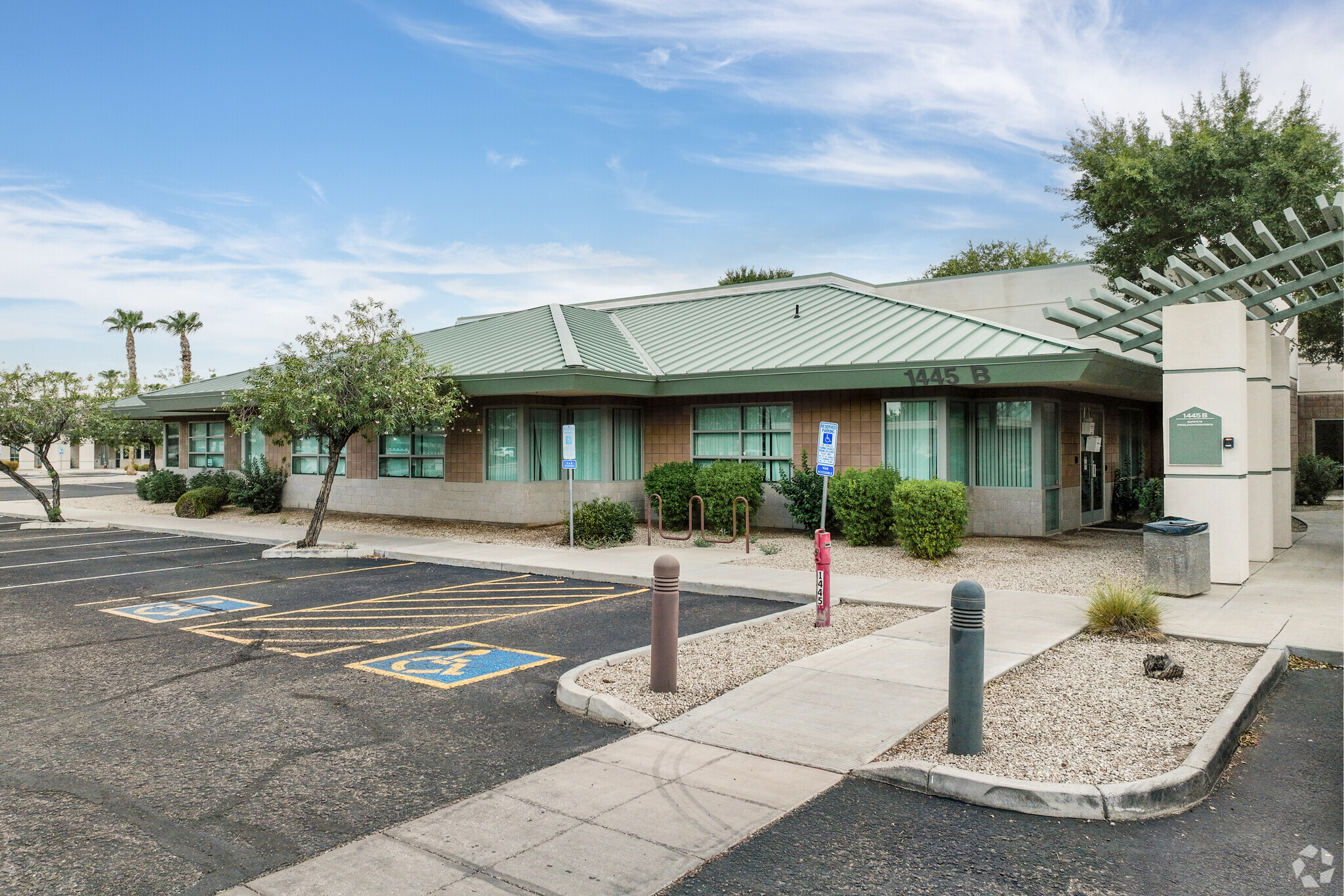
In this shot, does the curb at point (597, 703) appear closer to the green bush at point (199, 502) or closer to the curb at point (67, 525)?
the curb at point (67, 525)

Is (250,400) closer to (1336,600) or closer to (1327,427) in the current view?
(1336,600)

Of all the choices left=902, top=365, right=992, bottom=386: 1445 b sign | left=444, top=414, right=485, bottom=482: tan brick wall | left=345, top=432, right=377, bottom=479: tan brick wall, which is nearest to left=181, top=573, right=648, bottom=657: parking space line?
left=902, top=365, right=992, bottom=386: 1445 b sign

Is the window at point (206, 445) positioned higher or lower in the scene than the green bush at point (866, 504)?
higher

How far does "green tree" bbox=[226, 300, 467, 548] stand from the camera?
17.0 meters

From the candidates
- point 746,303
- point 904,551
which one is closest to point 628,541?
point 904,551

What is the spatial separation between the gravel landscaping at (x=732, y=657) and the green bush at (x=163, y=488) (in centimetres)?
2545

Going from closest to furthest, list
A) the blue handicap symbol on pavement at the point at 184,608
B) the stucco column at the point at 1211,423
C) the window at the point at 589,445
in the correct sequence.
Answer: the blue handicap symbol on pavement at the point at 184,608 < the stucco column at the point at 1211,423 < the window at the point at 589,445

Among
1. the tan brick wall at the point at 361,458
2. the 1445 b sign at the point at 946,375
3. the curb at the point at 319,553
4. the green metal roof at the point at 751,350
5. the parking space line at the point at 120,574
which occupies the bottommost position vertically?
the parking space line at the point at 120,574

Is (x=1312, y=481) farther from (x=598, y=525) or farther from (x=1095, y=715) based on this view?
(x=1095, y=715)

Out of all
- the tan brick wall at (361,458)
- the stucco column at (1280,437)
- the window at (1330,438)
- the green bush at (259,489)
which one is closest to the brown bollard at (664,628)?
the stucco column at (1280,437)

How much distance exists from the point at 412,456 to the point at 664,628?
55.5 ft

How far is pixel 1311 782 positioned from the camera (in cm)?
566

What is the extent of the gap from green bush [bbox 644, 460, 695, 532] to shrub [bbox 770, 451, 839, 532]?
1.90 metres

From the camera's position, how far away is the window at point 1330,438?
37250 mm
